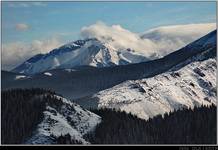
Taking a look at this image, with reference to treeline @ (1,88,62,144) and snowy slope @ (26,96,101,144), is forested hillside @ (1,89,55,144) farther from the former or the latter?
snowy slope @ (26,96,101,144)

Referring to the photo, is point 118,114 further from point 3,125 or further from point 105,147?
point 105,147

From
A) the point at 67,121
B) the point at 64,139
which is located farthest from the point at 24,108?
the point at 64,139

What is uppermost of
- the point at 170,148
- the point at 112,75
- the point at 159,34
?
the point at 112,75

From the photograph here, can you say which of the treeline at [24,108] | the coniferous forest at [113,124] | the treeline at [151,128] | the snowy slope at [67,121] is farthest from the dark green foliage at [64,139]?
the treeline at [24,108]

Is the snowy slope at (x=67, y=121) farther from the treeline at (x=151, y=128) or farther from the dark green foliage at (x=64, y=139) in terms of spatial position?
the treeline at (x=151, y=128)

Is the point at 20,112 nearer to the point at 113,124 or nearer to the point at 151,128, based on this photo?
the point at 113,124

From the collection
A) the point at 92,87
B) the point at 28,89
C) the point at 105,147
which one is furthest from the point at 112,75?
the point at 105,147
